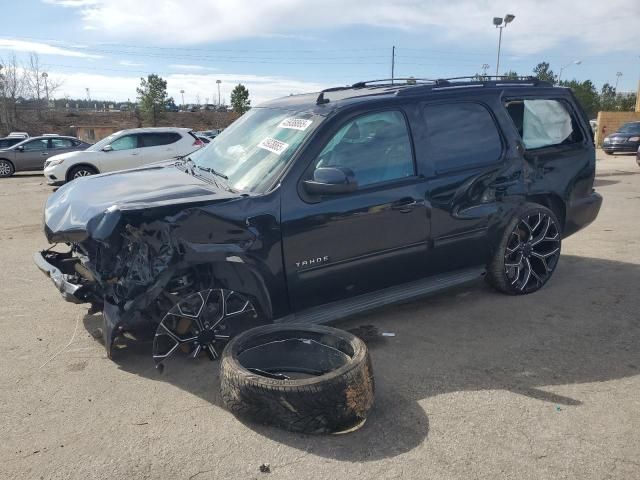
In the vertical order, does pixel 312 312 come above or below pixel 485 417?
above

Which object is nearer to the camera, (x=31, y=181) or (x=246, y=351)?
(x=246, y=351)

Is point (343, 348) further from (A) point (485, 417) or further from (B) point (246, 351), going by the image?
(A) point (485, 417)

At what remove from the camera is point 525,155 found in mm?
4758

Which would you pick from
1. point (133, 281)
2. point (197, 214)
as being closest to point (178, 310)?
point (133, 281)

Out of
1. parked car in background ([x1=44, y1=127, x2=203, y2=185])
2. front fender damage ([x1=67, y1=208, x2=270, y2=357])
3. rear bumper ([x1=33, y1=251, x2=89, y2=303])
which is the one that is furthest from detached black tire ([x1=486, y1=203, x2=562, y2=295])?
parked car in background ([x1=44, y1=127, x2=203, y2=185])

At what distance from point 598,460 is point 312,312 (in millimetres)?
1964

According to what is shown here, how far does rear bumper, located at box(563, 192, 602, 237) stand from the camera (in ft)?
17.2

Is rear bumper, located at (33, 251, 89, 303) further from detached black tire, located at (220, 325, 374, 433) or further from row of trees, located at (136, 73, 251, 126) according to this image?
row of trees, located at (136, 73, 251, 126)

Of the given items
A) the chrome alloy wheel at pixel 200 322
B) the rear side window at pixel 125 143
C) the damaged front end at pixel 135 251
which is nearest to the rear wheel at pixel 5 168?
the rear side window at pixel 125 143

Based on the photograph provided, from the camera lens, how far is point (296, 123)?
3.99 m

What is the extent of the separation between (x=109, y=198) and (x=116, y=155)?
37.3 feet

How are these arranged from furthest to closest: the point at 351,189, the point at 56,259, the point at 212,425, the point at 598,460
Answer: the point at 56,259, the point at 351,189, the point at 212,425, the point at 598,460

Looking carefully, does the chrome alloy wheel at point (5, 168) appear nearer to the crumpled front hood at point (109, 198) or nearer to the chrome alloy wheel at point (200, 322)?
the crumpled front hood at point (109, 198)

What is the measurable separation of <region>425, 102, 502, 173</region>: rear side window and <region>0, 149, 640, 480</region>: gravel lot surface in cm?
130
